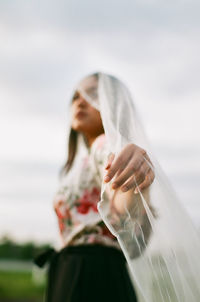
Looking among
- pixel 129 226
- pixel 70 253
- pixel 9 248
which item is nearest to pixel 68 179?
pixel 70 253

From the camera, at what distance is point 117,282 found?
73.5 inches

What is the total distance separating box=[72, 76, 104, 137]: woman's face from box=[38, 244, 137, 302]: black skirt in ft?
1.99

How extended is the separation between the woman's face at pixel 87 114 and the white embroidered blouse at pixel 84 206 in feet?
0.55

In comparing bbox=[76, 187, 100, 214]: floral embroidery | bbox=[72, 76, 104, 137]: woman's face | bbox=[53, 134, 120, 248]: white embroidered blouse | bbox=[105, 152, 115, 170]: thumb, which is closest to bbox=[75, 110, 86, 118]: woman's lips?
bbox=[72, 76, 104, 137]: woman's face

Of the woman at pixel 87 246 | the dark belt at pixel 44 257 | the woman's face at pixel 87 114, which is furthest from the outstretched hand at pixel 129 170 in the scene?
the dark belt at pixel 44 257

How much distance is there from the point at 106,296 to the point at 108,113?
2.75 ft

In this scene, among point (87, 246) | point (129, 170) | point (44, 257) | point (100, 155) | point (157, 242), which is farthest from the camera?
point (44, 257)

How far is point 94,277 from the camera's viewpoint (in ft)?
6.12

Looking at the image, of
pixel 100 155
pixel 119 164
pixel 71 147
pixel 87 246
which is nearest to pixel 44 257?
pixel 87 246

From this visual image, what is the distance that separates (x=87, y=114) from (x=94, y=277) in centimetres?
81

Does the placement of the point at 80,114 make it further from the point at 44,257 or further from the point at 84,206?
the point at 44,257

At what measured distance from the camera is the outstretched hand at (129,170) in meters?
1.30

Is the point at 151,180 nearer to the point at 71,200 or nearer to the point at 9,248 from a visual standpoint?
the point at 71,200

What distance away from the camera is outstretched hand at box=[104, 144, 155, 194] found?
4.26ft
